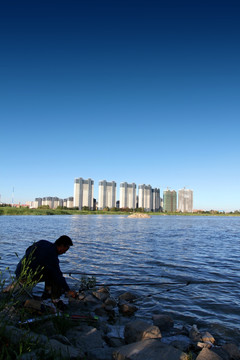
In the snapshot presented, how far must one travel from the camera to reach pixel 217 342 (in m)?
5.68

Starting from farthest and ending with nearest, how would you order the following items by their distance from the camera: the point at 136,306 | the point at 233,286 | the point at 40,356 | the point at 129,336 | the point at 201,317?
the point at 233,286, the point at 136,306, the point at 201,317, the point at 129,336, the point at 40,356

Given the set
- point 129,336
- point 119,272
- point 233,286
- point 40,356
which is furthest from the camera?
point 119,272

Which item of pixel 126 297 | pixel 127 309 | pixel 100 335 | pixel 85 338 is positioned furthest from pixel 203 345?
pixel 126 297

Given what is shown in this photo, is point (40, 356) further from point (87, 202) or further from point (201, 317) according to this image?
point (87, 202)

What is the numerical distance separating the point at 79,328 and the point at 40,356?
6.95ft

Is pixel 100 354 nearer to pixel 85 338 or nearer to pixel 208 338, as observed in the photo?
pixel 85 338

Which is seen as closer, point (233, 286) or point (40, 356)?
point (40, 356)

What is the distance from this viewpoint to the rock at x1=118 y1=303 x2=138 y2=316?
716 centimetres

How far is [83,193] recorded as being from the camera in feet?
643

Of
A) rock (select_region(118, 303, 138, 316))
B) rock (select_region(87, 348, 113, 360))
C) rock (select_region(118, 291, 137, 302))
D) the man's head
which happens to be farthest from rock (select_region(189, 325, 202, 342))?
the man's head

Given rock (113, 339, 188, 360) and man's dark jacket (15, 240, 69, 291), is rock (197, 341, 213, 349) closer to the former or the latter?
rock (113, 339, 188, 360)

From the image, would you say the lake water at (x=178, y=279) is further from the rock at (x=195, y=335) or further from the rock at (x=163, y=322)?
the rock at (x=195, y=335)

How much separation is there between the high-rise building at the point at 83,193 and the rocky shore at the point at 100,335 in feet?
618

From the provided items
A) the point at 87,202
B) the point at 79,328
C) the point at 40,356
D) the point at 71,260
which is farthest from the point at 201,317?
the point at 87,202
